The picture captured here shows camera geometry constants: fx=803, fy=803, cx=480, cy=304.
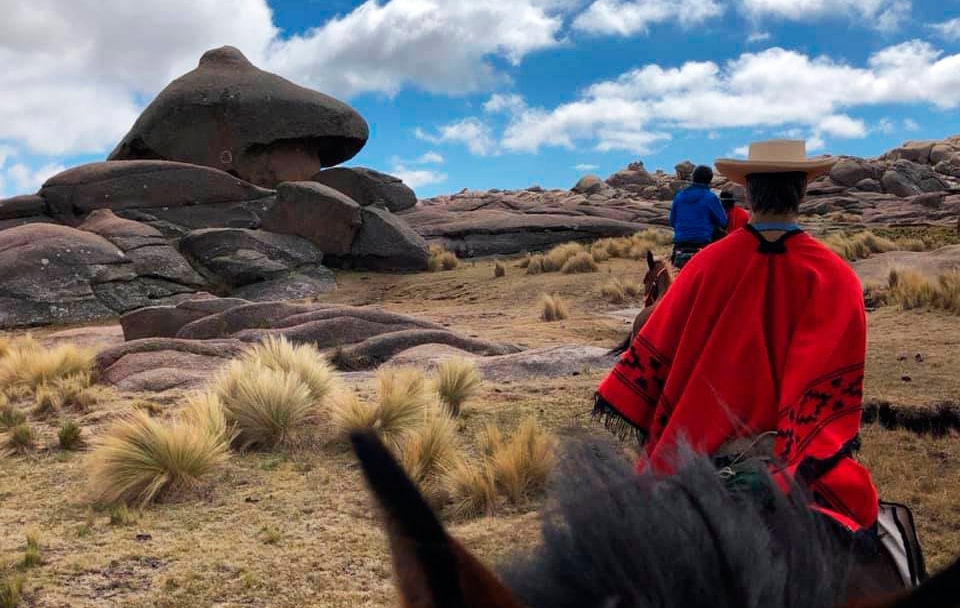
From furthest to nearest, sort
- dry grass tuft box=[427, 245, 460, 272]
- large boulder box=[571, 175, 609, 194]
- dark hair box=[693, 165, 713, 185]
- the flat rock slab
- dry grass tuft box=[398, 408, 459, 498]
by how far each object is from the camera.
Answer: large boulder box=[571, 175, 609, 194] < dry grass tuft box=[427, 245, 460, 272] < the flat rock slab < dark hair box=[693, 165, 713, 185] < dry grass tuft box=[398, 408, 459, 498]

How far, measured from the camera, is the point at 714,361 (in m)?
2.59

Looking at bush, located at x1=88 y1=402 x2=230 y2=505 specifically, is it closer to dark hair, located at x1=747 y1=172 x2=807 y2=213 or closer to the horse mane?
dark hair, located at x1=747 y1=172 x2=807 y2=213

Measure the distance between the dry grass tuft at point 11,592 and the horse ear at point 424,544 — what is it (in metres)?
4.54

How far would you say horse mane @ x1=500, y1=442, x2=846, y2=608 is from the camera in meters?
0.93

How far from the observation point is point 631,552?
0.96 metres

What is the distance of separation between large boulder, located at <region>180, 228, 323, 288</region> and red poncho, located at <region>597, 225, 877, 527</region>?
22.1 meters

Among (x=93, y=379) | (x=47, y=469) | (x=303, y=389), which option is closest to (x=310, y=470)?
(x=303, y=389)

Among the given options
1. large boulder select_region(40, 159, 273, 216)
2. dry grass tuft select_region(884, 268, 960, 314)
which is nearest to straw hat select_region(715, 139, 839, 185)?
dry grass tuft select_region(884, 268, 960, 314)

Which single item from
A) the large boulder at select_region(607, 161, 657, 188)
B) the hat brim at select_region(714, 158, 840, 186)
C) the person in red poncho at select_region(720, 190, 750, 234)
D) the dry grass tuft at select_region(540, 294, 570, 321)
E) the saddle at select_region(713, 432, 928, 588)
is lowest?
the dry grass tuft at select_region(540, 294, 570, 321)

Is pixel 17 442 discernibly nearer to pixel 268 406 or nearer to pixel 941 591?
pixel 268 406

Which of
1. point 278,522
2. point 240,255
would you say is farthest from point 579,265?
point 278,522

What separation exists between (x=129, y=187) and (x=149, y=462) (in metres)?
22.4

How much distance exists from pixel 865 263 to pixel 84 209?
23546mm

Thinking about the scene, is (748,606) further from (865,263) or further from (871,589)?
(865,263)
